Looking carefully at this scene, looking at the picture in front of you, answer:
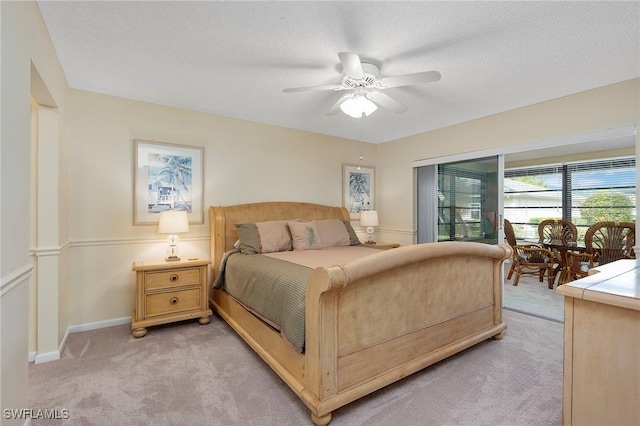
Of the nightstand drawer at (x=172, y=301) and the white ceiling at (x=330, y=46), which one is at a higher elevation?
the white ceiling at (x=330, y=46)

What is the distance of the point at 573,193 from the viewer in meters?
5.77

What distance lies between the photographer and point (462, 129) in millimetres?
3939

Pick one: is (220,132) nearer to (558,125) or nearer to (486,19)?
(486,19)

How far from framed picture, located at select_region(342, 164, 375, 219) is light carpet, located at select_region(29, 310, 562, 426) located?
2752mm

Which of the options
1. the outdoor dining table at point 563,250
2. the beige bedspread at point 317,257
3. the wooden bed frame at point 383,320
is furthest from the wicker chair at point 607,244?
the beige bedspread at point 317,257

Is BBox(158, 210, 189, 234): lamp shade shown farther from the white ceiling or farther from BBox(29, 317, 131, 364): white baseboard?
the white ceiling

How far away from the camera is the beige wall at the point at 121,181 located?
290cm

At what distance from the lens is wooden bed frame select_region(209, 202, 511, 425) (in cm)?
161

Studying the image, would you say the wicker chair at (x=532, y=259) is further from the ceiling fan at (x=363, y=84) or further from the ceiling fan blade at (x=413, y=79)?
the ceiling fan blade at (x=413, y=79)

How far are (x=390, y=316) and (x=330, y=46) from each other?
1924 millimetres

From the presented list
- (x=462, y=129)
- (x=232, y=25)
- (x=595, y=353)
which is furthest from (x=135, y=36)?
(x=462, y=129)

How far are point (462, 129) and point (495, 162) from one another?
61cm

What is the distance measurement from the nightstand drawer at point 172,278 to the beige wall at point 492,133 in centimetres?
319

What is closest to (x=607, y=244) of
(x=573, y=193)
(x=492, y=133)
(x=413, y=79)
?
(x=573, y=193)
